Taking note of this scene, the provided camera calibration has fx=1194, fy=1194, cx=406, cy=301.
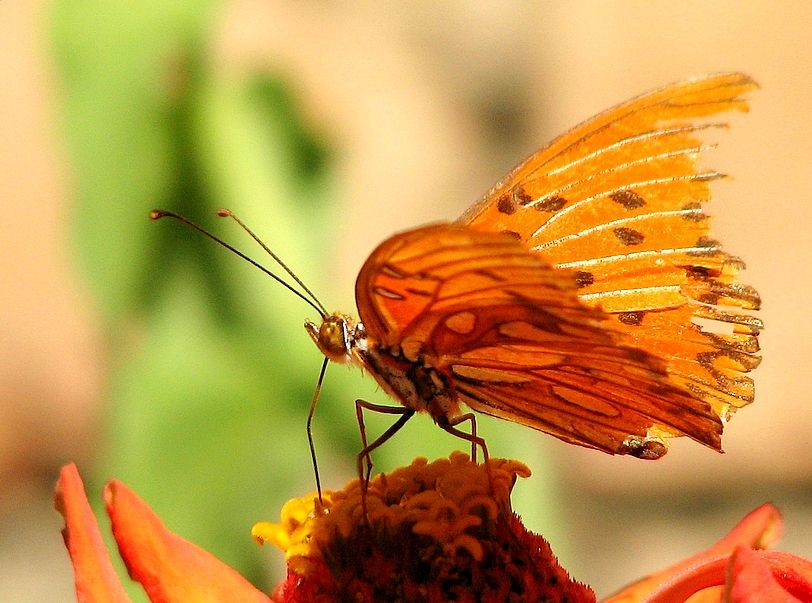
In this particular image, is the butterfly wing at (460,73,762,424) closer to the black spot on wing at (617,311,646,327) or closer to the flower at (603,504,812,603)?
the black spot on wing at (617,311,646,327)

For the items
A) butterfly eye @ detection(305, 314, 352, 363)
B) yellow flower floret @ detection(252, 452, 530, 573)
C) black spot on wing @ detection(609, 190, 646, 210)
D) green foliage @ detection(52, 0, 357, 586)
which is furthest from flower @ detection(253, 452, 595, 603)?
green foliage @ detection(52, 0, 357, 586)

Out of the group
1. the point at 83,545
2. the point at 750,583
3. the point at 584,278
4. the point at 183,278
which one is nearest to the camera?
the point at 750,583

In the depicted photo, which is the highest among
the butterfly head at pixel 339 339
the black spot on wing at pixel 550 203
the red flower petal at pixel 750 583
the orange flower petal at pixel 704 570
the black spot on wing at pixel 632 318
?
the black spot on wing at pixel 550 203

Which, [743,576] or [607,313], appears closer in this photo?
[743,576]

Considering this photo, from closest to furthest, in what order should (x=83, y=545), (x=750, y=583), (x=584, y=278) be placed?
(x=750, y=583)
(x=83, y=545)
(x=584, y=278)

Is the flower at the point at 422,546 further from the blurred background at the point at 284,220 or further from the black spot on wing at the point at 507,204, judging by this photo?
the blurred background at the point at 284,220

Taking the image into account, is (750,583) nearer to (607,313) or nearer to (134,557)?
(607,313)

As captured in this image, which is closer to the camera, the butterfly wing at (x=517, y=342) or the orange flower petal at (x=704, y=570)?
the butterfly wing at (x=517, y=342)

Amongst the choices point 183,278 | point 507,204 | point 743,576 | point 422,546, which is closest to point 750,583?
point 743,576

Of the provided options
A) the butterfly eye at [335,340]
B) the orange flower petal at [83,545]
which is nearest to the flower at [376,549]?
the orange flower petal at [83,545]
